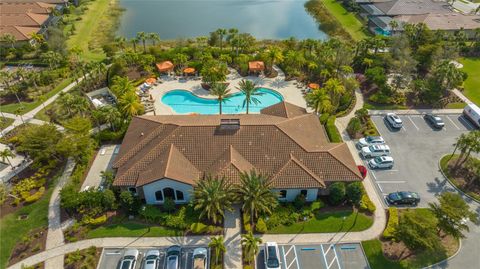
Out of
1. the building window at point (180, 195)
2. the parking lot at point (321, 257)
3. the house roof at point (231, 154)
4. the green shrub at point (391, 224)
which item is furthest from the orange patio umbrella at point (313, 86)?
the building window at point (180, 195)

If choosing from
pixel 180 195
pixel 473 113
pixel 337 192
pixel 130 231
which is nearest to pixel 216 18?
pixel 473 113

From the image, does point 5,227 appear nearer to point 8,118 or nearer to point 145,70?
point 8,118

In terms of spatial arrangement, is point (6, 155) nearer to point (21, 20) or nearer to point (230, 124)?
point (230, 124)

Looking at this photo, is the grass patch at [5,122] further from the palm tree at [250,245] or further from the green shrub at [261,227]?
the palm tree at [250,245]

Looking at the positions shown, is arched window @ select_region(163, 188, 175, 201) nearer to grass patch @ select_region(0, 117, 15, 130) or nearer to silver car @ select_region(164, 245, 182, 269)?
silver car @ select_region(164, 245, 182, 269)

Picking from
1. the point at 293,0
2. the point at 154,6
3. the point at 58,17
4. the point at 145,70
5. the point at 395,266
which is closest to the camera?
the point at 395,266

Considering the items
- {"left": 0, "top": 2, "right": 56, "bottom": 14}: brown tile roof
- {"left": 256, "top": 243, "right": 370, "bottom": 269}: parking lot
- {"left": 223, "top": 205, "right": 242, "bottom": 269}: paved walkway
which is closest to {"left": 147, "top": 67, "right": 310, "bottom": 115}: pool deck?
{"left": 223, "top": 205, "right": 242, "bottom": 269}: paved walkway

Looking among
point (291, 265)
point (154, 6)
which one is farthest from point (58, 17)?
point (291, 265)

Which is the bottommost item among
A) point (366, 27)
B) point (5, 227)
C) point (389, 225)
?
point (5, 227)
